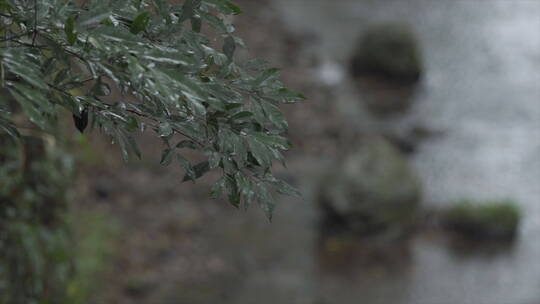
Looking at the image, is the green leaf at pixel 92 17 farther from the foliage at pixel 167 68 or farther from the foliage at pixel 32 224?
the foliage at pixel 32 224

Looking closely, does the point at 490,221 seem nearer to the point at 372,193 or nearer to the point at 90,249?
the point at 372,193

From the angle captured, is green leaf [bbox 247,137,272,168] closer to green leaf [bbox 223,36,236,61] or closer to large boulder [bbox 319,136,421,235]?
green leaf [bbox 223,36,236,61]

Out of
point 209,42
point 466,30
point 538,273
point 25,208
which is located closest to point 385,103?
point 466,30

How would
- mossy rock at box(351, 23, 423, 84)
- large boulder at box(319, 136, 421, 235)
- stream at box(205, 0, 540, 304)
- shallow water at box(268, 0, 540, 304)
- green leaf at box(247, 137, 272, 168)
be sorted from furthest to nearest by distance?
mossy rock at box(351, 23, 423, 84)
large boulder at box(319, 136, 421, 235)
shallow water at box(268, 0, 540, 304)
stream at box(205, 0, 540, 304)
green leaf at box(247, 137, 272, 168)

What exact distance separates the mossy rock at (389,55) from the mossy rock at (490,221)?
12.1 feet

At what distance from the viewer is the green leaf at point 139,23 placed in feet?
3.70

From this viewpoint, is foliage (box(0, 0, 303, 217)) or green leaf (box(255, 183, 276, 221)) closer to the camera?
foliage (box(0, 0, 303, 217))

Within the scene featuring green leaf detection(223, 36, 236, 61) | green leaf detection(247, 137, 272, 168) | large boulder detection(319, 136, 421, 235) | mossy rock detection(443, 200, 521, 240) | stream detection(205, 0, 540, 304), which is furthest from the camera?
mossy rock detection(443, 200, 521, 240)

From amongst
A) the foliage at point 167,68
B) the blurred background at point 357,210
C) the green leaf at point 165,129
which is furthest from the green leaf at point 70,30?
the blurred background at point 357,210

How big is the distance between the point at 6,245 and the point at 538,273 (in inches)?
205

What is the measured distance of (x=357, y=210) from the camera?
690 centimetres

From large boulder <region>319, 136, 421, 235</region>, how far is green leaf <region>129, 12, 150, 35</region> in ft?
19.4

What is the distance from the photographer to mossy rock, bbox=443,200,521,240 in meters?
7.19

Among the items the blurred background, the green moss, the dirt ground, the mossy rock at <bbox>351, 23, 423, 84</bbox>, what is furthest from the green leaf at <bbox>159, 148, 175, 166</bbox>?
the mossy rock at <bbox>351, 23, 423, 84</bbox>
